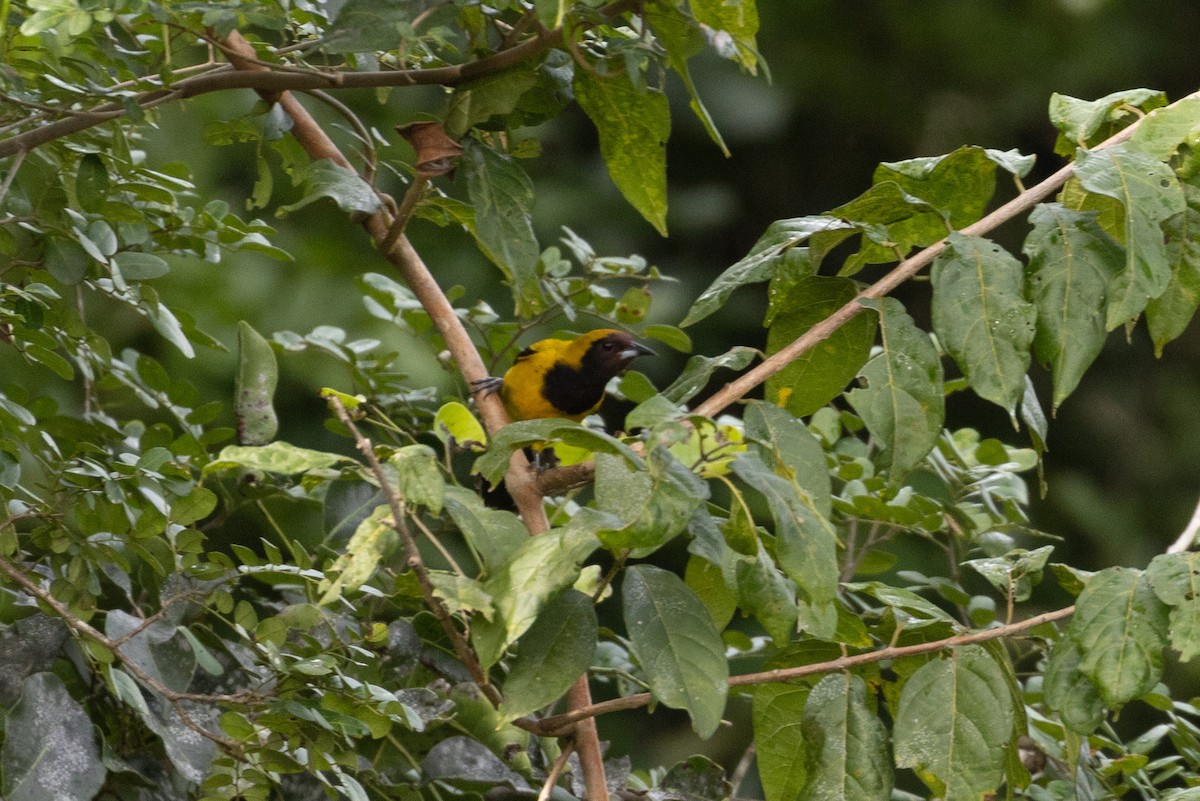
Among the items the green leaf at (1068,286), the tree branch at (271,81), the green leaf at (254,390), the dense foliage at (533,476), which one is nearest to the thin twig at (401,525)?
the dense foliage at (533,476)

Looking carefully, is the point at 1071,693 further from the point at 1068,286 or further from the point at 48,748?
the point at 48,748

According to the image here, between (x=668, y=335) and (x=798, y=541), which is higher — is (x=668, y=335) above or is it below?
below

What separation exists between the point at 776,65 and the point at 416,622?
11.7 feet

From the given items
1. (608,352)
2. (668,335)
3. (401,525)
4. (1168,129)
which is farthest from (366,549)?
(608,352)

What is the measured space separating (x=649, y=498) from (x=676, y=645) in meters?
0.18

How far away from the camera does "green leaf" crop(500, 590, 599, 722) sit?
1155 mm

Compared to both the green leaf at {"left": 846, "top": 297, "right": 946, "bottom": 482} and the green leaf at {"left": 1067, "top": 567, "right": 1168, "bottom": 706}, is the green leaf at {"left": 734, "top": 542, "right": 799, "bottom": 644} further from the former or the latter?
the green leaf at {"left": 1067, "top": 567, "right": 1168, "bottom": 706}

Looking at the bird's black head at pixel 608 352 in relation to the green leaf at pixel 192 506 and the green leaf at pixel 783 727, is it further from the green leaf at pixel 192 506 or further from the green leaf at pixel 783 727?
the green leaf at pixel 783 727

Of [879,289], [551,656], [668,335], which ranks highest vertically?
[879,289]

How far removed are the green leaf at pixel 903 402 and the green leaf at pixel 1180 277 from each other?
0.22 meters

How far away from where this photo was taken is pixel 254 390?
63.7 inches

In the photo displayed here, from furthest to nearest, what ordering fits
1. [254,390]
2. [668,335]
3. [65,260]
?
[668,335]
[254,390]
[65,260]

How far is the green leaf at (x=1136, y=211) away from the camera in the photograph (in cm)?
Answer: 115

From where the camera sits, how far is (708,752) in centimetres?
429
